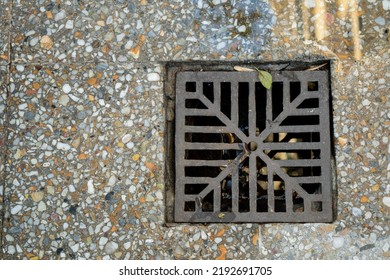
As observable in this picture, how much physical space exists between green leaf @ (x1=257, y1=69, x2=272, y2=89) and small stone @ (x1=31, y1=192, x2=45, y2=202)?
49.2 inches

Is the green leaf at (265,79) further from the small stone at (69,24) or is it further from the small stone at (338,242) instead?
the small stone at (69,24)

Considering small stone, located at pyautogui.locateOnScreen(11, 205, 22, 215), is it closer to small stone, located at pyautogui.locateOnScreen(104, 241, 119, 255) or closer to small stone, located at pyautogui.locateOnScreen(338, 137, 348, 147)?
small stone, located at pyautogui.locateOnScreen(104, 241, 119, 255)

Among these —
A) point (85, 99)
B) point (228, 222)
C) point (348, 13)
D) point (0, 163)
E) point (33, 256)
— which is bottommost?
point (33, 256)

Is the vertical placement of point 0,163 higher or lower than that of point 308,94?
lower

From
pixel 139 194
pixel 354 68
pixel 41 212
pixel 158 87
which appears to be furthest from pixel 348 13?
pixel 41 212

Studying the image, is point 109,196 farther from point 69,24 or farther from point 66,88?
point 69,24

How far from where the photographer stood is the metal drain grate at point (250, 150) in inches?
106

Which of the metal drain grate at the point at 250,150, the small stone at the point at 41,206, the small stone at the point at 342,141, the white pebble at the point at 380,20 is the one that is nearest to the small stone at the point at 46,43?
the metal drain grate at the point at 250,150

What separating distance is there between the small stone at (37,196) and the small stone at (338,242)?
4.79ft

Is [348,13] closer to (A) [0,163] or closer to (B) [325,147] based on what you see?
(B) [325,147]

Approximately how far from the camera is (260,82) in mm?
2809

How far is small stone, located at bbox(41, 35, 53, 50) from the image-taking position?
111 inches

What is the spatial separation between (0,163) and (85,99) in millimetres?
537

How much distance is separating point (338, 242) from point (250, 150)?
2.04ft
